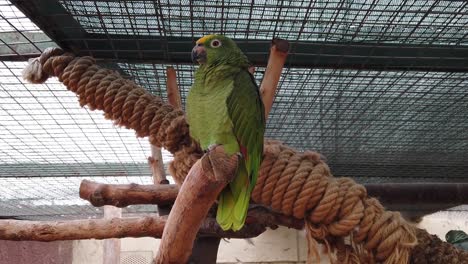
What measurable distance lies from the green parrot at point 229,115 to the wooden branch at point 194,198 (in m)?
0.08

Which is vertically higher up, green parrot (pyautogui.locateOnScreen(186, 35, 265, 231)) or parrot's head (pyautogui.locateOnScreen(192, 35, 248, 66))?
parrot's head (pyautogui.locateOnScreen(192, 35, 248, 66))

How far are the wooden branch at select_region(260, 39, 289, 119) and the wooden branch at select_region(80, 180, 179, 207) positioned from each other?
30 cm

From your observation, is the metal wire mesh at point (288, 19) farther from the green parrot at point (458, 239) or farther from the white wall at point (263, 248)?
the white wall at point (263, 248)

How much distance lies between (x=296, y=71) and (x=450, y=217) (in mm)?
1972

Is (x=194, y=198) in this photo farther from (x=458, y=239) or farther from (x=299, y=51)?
(x=458, y=239)

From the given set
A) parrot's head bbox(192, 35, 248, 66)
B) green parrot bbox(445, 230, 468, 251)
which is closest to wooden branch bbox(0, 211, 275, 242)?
parrot's head bbox(192, 35, 248, 66)

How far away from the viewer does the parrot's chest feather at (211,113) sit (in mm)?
822

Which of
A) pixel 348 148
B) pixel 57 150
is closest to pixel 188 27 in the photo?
pixel 348 148

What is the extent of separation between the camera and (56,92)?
139 cm

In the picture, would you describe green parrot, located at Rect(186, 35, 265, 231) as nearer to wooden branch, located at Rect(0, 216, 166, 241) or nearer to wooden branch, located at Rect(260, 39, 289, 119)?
wooden branch, located at Rect(260, 39, 289, 119)

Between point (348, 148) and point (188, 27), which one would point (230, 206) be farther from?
point (348, 148)

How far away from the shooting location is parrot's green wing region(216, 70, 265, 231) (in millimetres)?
767

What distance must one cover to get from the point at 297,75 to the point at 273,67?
0.95 ft

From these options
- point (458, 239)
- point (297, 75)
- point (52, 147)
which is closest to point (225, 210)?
point (297, 75)
